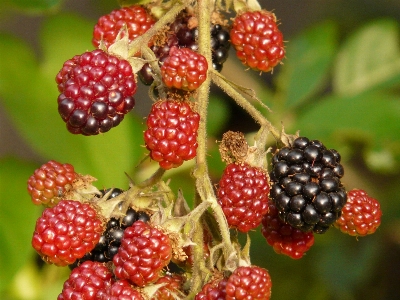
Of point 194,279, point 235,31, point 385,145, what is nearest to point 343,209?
point 194,279

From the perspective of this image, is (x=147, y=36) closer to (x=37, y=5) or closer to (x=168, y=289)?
(x=168, y=289)

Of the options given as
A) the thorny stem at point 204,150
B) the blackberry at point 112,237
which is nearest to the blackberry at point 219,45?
the thorny stem at point 204,150

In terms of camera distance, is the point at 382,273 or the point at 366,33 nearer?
the point at 366,33

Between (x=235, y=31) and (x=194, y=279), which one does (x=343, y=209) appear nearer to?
(x=194, y=279)

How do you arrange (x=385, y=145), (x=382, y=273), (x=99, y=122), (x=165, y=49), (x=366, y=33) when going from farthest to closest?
(x=382, y=273)
(x=366, y=33)
(x=385, y=145)
(x=165, y=49)
(x=99, y=122)

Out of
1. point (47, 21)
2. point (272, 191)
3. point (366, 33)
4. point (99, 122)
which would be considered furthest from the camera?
point (366, 33)

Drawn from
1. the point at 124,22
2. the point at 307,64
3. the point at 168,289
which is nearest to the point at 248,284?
the point at 168,289

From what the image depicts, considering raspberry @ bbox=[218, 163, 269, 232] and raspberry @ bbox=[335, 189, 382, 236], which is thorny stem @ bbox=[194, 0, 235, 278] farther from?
raspberry @ bbox=[335, 189, 382, 236]

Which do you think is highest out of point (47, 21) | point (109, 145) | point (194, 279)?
point (47, 21)
